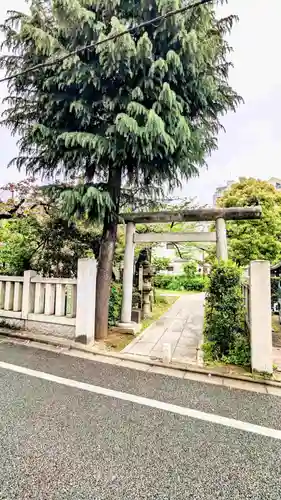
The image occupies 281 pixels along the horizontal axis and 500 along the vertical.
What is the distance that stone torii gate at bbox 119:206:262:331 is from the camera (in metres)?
5.64

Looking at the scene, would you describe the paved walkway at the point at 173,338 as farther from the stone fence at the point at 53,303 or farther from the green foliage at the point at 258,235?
the green foliage at the point at 258,235

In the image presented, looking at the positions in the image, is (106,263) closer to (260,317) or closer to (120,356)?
(120,356)

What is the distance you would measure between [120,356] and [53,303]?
1798mm

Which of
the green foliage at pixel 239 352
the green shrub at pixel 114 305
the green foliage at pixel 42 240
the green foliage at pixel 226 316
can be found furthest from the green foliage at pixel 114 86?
the green foliage at pixel 239 352

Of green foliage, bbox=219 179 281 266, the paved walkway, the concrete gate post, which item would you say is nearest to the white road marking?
the paved walkway

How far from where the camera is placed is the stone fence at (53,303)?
5.07 m

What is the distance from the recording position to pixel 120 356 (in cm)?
459

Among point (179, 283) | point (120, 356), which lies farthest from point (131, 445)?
point (179, 283)

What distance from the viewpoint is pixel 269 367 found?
386 cm

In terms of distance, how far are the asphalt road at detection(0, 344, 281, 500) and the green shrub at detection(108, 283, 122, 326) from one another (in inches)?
116

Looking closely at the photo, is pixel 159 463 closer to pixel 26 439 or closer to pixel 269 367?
pixel 26 439

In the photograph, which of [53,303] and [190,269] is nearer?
[53,303]

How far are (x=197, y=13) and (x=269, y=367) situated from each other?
598cm

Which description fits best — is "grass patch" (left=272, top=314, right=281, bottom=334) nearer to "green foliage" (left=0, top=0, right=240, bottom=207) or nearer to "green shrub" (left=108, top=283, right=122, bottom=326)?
"green shrub" (left=108, top=283, right=122, bottom=326)
